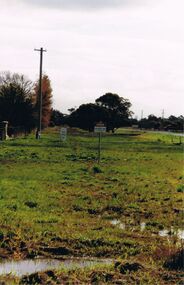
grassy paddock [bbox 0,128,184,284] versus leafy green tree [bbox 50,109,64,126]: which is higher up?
leafy green tree [bbox 50,109,64,126]

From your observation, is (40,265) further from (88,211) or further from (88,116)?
(88,116)

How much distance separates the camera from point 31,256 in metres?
8.17

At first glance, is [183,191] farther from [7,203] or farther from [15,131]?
[15,131]

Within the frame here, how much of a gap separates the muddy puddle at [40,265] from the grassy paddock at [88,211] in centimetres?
34

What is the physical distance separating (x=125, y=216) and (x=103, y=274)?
488cm

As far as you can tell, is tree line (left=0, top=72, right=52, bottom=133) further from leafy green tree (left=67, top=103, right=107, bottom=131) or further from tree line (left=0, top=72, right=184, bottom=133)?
leafy green tree (left=67, top=103, right=107, bottom=131)

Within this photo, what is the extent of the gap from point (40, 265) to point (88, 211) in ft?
15.1

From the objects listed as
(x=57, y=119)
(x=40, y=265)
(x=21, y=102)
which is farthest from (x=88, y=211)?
(x=57, y=119)

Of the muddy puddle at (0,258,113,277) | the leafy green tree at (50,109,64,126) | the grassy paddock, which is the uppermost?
the leafy green tree at (50,109,64,126)

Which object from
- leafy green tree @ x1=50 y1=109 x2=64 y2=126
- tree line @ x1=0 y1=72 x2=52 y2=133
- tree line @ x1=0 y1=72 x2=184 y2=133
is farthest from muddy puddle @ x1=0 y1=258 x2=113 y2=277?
leafy green tree @ x1=50 y1=109 x2=64 y2=126

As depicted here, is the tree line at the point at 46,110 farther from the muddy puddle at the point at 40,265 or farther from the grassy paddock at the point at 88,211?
the muddy puddle at the point at 40,265

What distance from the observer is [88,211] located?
40.3 feet

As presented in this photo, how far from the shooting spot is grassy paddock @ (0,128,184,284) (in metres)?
8.77

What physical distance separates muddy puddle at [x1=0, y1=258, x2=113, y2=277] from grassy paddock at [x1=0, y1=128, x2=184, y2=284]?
34 cm
